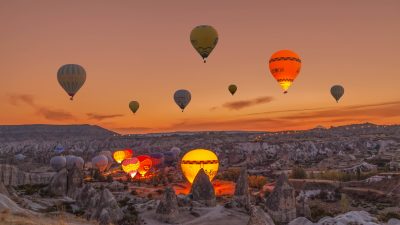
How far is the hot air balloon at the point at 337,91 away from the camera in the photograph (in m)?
61.1

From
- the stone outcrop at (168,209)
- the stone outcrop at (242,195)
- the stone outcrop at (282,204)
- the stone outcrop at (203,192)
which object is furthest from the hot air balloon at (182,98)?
the stone outcrop at (282,204)

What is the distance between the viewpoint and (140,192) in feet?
174

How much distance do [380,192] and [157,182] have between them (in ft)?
104

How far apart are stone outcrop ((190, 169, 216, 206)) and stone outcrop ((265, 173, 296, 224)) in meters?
7.64

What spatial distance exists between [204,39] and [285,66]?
9.34 m

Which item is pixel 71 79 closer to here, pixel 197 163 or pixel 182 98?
pixel 197 163

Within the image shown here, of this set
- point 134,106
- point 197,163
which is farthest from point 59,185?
point 134,106

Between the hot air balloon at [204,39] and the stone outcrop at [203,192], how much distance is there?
13.6 meters

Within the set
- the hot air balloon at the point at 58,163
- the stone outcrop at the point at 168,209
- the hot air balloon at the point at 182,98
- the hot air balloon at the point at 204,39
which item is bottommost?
the stone outcrop at the point at 168,209

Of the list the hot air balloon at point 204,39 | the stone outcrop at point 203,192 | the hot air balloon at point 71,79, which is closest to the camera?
the stone outcrop at point 203,192

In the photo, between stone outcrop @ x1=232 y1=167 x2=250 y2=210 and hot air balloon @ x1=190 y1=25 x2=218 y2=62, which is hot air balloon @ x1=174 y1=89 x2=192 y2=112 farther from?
stone outcrop @ x1=232 y1=167 x2=250 y2=210

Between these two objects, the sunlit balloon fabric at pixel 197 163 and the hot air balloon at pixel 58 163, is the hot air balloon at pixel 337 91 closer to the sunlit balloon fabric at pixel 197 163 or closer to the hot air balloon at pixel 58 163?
the sunlit balloon fabric at pixel 197 163

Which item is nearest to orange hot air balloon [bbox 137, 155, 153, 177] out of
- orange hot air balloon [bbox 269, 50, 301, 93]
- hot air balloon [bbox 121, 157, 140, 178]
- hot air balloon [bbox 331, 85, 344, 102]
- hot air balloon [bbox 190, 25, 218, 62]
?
hot air balloon [bbox 121, 157, 140, 178]

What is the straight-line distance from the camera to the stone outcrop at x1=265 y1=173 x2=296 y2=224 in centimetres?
3041
